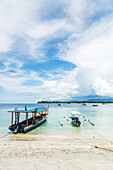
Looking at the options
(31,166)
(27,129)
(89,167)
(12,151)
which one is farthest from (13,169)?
(27,129)

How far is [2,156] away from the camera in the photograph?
32.8 feet

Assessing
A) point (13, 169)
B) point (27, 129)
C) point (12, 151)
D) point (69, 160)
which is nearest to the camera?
point (13, 169)

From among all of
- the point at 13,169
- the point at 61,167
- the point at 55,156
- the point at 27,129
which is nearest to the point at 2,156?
the point at 13,169

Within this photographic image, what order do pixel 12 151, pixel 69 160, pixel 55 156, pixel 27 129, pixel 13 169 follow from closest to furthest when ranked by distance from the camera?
pixel 13 169 < pixel 69 160 < pixel 55 156 < pixel 12 151 < pixel 27 129

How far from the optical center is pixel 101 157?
31.9ft

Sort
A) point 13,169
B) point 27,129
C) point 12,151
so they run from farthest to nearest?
point 27,129, point 12,151, point 13,169

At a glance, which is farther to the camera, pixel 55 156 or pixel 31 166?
pixel 55 156

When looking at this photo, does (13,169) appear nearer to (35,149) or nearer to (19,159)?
(19,159)

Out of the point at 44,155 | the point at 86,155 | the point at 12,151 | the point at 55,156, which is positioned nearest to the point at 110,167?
the point at 86,155

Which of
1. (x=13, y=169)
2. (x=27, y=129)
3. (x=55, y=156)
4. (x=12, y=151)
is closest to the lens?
(x=13, y=169)

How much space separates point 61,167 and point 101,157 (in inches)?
150

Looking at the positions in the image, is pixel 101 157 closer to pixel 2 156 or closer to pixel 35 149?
→ pixel 35 149

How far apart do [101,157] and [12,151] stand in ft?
27.1

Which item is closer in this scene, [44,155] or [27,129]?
[44,155]
